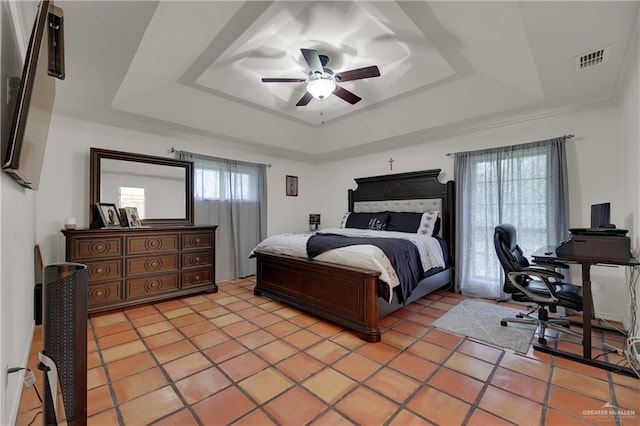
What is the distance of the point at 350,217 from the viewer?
5.06 metres

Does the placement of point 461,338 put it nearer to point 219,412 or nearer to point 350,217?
point 219,412

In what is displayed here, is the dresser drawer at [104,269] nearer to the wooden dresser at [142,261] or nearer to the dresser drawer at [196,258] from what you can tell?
the wooden dresser at [142,261]

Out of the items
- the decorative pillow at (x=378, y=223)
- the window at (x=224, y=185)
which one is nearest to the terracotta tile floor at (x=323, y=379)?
the decorative pillow at (x=378, y=223)

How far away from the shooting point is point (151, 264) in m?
3.46

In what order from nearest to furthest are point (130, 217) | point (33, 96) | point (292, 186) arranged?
point (33, 96) < point (130, 217) < point (292, 186)

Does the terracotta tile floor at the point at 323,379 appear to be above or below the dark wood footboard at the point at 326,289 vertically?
below

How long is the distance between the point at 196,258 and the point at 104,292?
1063 mm

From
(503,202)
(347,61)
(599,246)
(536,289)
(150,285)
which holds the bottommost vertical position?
(150,285)

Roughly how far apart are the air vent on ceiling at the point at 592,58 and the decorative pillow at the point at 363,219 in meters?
2.79

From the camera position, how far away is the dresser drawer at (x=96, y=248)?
296 cm

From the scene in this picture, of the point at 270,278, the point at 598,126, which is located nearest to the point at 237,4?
the point at 270,278

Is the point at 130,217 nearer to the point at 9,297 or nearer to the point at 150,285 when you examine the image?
the point at 150,285

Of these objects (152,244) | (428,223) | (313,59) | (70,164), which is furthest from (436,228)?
(70,164)

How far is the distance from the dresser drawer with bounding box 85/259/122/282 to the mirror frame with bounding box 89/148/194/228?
61 centimetres
